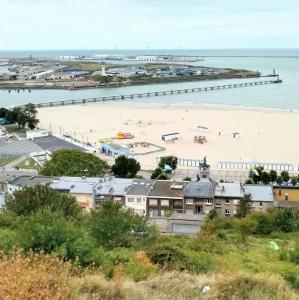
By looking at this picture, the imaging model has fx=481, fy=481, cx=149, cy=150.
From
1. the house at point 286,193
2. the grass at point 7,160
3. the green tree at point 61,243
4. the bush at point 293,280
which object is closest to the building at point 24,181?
the grass at point 7,160

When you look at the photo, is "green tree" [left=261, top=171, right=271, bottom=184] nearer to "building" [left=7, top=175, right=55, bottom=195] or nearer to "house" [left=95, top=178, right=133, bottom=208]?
"house" [left=95, top=178, right=133, bottom=208]

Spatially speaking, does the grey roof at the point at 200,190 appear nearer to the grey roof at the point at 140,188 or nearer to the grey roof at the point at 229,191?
the grey roof at the point at 229,191

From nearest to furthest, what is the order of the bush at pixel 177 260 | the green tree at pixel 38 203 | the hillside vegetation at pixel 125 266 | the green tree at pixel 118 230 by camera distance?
1. the hillside vegetation at pixel 125 266
2. the bush at pixel 177 260
3. the green tree at pixel 118 230
4. the green tree at pixel 38 203

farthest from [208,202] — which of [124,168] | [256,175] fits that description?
[124,168]

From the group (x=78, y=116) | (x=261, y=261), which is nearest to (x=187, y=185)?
(x=261, y=261)

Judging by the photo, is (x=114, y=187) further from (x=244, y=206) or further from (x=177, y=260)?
(x=177, y=260)

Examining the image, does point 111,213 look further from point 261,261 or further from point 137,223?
point 261,261
